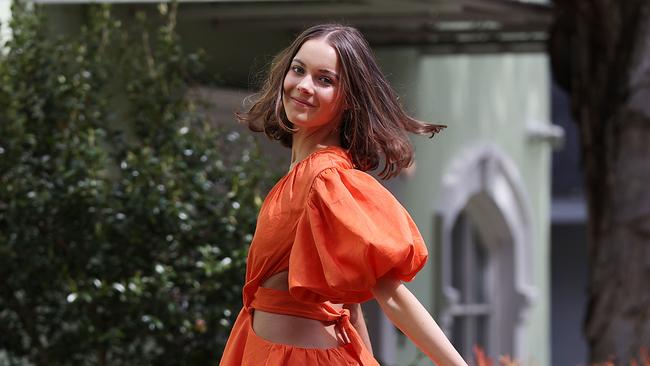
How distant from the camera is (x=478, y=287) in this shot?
11.6 m

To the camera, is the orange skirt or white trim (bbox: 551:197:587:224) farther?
white trim (bbox: 551:197:587:224)

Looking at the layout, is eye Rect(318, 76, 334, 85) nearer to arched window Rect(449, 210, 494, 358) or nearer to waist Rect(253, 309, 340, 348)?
waist Rect(253, 309, 340, 348)

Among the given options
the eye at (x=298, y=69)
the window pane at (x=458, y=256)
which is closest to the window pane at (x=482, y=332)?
the window pane at (x=458, y=256)

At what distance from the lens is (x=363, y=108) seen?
297 cm

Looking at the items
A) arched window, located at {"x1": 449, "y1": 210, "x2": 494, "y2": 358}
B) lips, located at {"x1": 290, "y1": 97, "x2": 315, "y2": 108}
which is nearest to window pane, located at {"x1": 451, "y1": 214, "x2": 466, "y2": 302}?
arched window, located at {"x1": 449, "y1": 210, "x2": 494, "y2": 358}

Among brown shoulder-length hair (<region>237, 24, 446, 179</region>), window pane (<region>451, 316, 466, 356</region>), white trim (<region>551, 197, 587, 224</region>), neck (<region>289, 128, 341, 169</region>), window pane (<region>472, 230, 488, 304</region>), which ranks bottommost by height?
white trim (<region>551, 197, 587, 224</region>)

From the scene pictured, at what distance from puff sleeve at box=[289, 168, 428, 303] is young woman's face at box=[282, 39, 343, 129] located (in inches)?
6.3

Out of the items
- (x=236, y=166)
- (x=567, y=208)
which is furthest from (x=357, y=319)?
(x=567, y=208)

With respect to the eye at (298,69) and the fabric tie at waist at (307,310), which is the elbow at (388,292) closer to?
the fabric tie at waist at (307,310)

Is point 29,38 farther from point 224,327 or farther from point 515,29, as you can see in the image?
point 515,29

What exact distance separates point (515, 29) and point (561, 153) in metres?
9.12

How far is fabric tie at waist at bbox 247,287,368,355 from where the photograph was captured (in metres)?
2.92

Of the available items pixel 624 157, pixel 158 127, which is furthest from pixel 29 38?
pixel 624 157

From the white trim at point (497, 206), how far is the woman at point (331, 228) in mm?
7026
